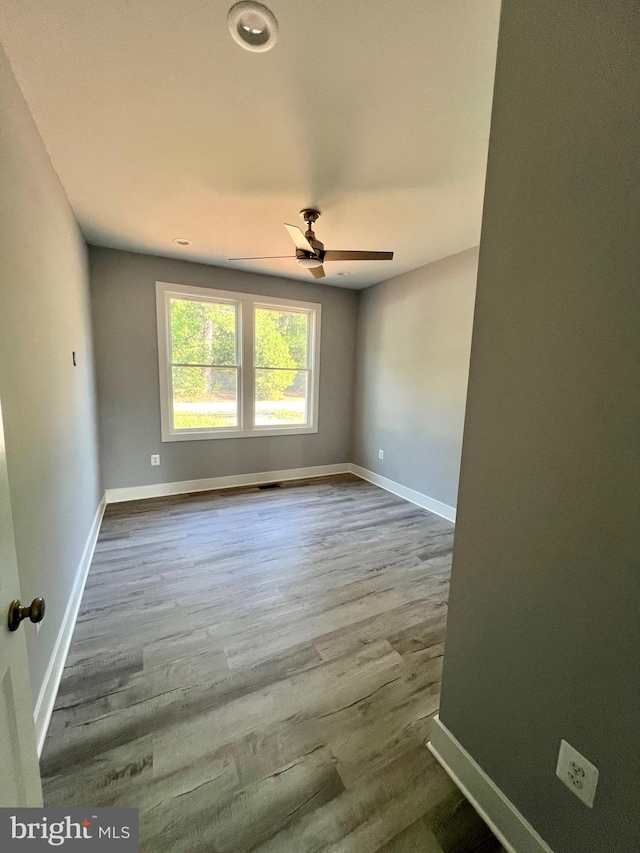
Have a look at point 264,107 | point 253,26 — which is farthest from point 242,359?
point 253,26

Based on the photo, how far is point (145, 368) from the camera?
3.69 meters

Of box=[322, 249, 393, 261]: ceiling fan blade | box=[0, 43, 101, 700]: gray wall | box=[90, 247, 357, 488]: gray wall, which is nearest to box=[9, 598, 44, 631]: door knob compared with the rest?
box=[0, 43, 101, 700]: gray wall

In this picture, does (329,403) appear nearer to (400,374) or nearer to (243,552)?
(400,374)

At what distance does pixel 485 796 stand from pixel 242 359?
396 cm

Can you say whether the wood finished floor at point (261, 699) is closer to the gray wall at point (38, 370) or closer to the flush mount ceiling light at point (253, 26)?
the gray wall at point (38, 370)

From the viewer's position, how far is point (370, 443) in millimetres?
4715

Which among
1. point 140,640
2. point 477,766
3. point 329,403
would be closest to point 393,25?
point 477,766

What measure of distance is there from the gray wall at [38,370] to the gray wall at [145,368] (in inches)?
43.7

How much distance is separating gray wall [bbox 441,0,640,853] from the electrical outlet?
0.06 ft

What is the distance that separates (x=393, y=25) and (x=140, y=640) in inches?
115

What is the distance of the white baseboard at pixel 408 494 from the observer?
3.53m

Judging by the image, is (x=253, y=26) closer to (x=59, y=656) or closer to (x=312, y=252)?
(x=312, y=252)

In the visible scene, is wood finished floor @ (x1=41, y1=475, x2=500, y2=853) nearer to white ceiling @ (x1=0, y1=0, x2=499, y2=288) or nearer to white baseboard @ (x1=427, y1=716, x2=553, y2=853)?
white baseboard @ (x1=427, y1=716, x2=553, y2=853)

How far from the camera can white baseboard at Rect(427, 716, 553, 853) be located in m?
1.00
